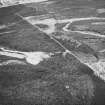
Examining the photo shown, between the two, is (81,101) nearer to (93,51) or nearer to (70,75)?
(70,75)

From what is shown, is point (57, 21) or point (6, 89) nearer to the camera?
point (6, 89)

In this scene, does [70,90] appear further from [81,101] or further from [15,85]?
[15,85]

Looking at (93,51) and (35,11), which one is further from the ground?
(93,51)

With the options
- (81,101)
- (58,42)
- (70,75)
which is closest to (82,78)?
(70,75)

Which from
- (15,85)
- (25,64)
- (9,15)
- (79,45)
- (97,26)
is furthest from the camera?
(9,15)

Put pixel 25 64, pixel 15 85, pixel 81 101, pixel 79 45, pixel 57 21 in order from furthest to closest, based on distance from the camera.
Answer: pixel 57 21, pixel 79 45, pixel 25 64, pixel 15 85, pixel 81 101

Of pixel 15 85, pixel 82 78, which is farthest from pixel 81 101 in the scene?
pixel 15 85
